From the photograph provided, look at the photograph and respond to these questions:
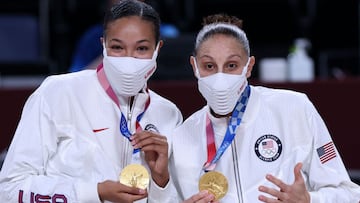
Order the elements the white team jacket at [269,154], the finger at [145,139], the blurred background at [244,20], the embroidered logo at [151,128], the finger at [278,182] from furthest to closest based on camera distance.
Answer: the blurred background at [244,20] → the embroidered logo at [151,128] → the white team jacket at [269,154] → the finger at [145,139] → the finger at [278,182]

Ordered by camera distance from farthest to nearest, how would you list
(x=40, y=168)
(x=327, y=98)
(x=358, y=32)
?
(x=358, y=32)
(x=327, y=98)
(x=40, y=168)

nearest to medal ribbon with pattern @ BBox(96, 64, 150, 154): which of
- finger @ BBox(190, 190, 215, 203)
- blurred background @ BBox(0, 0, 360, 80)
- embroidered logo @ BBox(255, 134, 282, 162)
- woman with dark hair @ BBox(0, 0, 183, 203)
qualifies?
woman with dark hair @ BBox(0, 0, 183, 203)

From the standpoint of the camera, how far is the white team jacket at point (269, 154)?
388 cm

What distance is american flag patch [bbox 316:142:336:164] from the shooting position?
3906mm

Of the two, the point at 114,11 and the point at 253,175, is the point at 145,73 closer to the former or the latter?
the point at 114,11

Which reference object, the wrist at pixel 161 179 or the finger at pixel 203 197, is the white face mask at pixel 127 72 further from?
the finger at pixel 203 197

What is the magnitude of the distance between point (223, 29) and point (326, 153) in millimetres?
660

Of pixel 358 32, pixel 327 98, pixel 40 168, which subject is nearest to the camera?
pixel 40 168

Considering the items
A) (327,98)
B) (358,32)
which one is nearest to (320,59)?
(358,32)

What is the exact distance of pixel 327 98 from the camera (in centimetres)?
602

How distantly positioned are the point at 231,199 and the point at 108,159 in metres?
0.53

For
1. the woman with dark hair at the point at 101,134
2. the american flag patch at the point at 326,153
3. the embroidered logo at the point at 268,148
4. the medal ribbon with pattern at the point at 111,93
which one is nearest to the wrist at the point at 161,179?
the woman with dark hair at the point at 101,134

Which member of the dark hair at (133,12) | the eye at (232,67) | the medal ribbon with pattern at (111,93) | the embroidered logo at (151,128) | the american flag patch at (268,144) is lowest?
the american flag patch at (268,144)

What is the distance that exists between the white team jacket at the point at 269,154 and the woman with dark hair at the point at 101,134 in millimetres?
137
